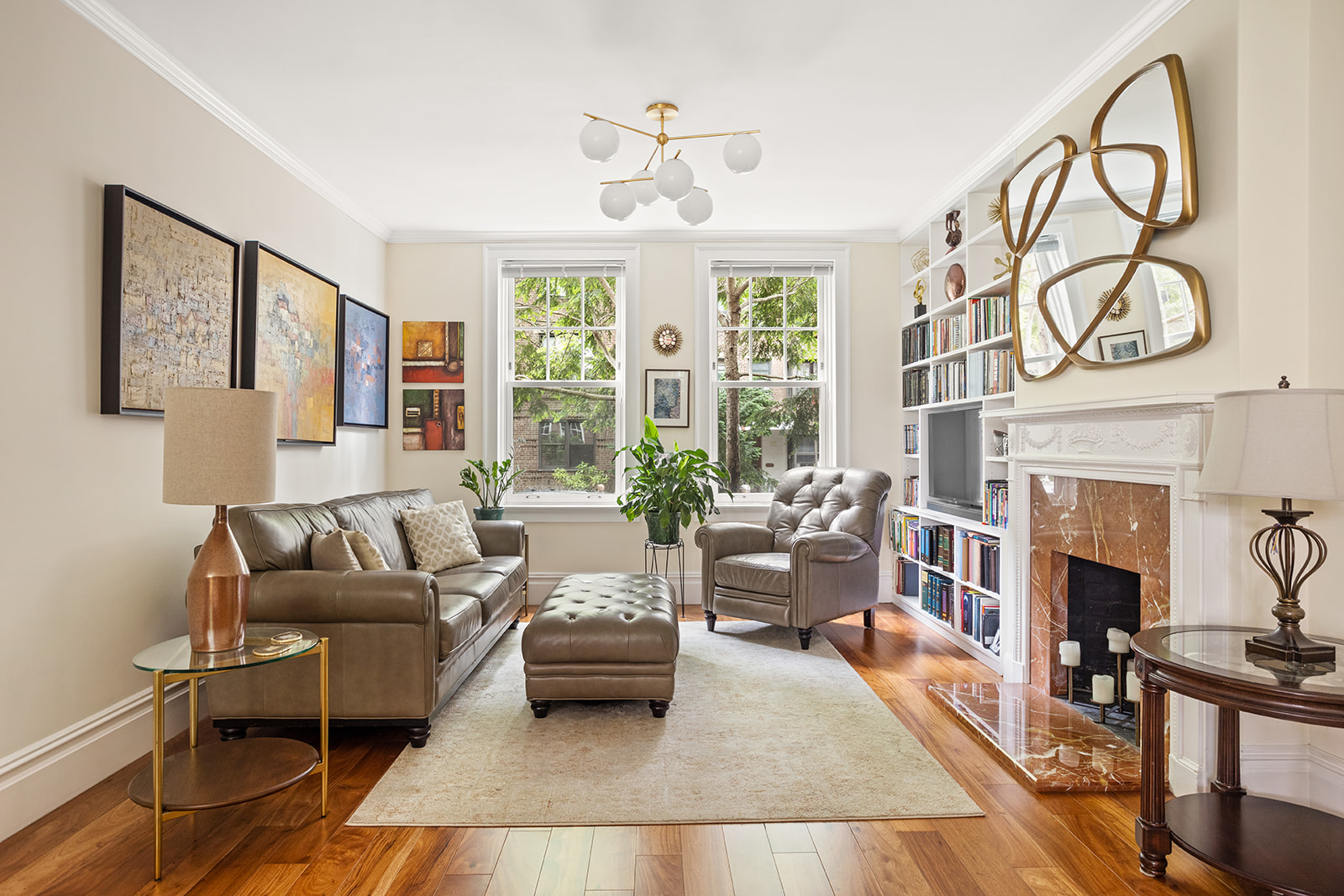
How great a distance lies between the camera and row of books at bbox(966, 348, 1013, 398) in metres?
3.93

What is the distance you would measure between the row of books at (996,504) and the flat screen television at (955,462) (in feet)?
0.43

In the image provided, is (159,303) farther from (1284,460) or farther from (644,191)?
(1284,460)

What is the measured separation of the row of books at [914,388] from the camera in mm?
5121

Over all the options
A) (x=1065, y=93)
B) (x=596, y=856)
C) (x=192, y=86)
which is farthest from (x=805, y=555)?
(x=192, y=86)

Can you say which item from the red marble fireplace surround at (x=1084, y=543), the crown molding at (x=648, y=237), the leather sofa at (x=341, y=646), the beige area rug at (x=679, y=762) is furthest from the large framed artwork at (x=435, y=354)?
the red marble fireplace surround at (x=1084, y=543)

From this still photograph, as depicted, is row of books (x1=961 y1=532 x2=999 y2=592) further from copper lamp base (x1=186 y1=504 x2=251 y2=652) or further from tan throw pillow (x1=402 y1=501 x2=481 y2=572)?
copper lamp base (x1=186 y1=504 x2=251 y2=652)

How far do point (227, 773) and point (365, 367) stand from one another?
3162 millimetres

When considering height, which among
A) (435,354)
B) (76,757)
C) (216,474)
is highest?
(435,354)

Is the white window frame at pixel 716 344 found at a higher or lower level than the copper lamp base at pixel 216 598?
higher

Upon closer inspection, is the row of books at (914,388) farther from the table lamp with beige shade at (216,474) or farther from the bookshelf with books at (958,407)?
the table lamp with beige shade at (216,474)

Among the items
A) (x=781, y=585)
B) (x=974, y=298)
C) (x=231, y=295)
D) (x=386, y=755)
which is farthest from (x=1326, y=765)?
(x=231, y=295)

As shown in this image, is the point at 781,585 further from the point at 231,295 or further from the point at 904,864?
the point at 231,295

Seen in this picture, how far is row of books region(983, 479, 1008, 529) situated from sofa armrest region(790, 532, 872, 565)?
2.48 feet

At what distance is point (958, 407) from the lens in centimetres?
460
